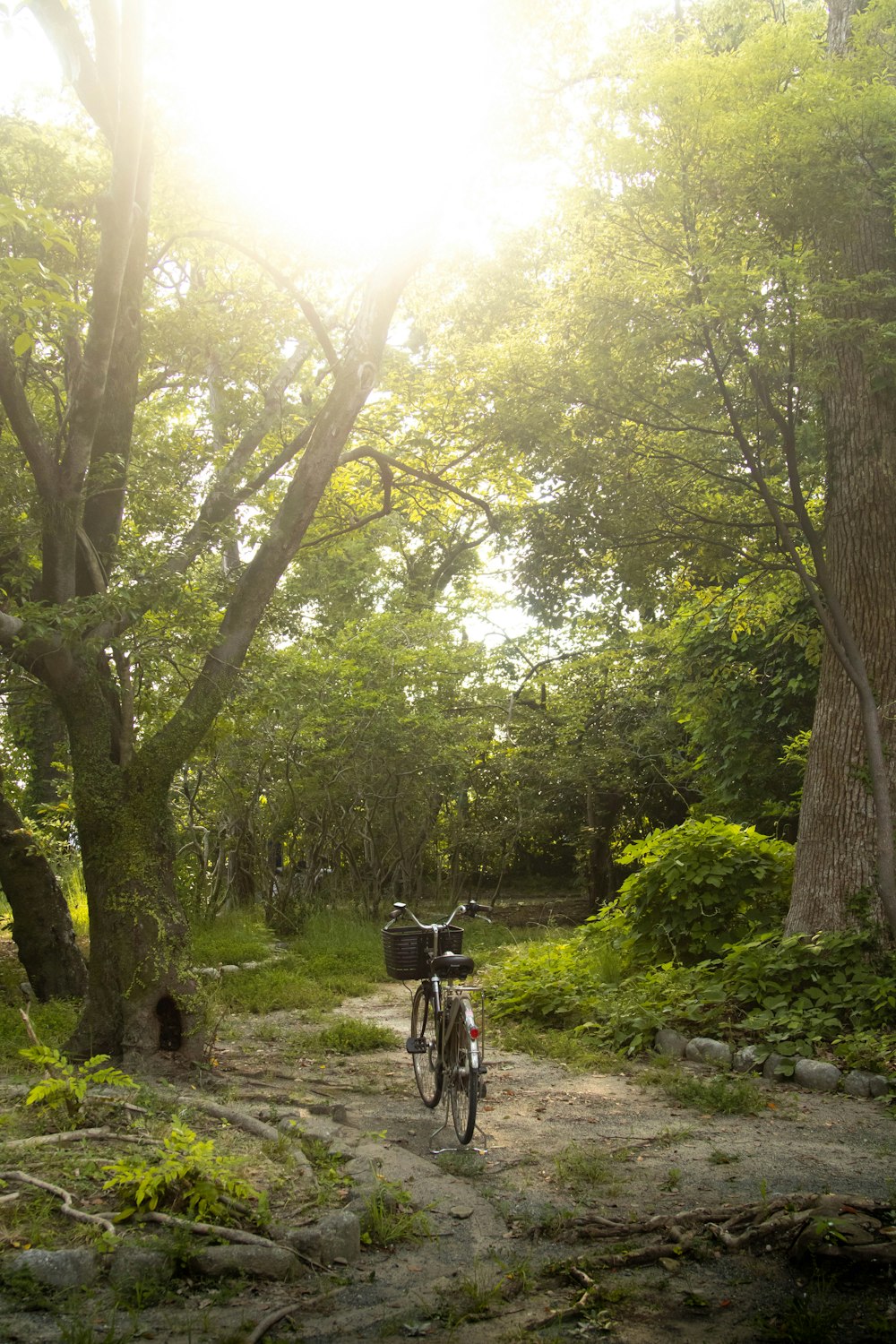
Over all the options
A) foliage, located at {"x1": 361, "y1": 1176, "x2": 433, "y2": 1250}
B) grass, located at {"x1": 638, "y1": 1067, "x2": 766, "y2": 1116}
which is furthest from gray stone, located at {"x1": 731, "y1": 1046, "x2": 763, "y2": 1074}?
foliage, located at {"x1": 361, "y1": 1176, "x2": 433, "y2": 1250}

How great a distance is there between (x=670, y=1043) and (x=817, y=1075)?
1.12 metres

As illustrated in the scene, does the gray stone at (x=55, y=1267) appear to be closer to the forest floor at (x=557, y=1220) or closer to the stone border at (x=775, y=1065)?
the forest floor at (x=557, y=1220)

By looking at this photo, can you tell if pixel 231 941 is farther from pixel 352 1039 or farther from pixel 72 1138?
pixel 72 1138

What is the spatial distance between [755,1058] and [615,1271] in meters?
3.10

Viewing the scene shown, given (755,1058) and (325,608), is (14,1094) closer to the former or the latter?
(755,1058)

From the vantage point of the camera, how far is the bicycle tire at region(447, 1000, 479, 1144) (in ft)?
14.9

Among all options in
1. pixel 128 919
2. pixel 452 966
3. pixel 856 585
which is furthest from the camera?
pixel 856 585

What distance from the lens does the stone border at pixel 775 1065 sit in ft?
18.1

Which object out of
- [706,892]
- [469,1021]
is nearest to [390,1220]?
[469,1021]

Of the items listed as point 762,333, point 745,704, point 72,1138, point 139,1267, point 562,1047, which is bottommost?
point 562,1047

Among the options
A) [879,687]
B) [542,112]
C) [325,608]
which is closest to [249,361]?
[542,112]

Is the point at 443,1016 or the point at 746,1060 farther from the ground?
the point at 443,1016

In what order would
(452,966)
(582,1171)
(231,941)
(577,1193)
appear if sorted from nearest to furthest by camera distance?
(577,1193) → (582,1171) → (452,966) → (231,941)

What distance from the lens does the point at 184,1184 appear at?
3580 millimetres
